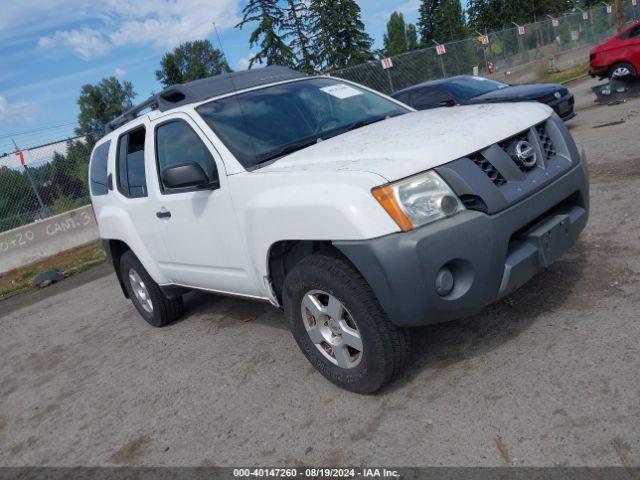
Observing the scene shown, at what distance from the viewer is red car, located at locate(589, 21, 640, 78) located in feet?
40.2

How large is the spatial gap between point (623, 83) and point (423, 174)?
1148 cm

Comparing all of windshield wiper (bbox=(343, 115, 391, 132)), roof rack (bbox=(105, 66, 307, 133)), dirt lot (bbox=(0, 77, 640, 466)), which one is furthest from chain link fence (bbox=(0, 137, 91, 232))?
windshield wiper (bbox=(343, 115, 391, 132))

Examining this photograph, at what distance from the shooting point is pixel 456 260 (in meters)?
2.60

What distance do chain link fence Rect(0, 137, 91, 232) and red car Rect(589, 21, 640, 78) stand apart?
1219cm

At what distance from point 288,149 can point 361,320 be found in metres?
1.31

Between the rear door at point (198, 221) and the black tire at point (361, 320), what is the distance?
2.24ft

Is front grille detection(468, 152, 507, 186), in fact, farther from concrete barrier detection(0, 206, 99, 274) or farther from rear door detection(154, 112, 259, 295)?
concrete barrier detection(0, 206, 99, 274)

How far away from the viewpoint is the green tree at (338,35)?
2877cm

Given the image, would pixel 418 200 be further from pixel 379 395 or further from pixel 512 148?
pixel 379 395

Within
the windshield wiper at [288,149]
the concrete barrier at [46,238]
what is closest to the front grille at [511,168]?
the windshield wiper at [288,149]

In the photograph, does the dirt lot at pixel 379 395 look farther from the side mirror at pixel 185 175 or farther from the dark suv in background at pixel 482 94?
the dark suv in background at pixel 482 94

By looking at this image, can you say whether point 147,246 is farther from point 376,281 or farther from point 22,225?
point 22,225

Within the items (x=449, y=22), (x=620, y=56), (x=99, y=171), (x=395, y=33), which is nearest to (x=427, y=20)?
(x=449, y=22)

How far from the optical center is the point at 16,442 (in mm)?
3658
